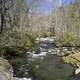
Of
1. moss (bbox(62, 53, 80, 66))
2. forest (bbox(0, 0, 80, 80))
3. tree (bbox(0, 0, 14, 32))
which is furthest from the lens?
tree (bbox(0, 0, 14, 32))

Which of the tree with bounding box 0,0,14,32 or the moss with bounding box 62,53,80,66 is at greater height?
the tree with bounding box 0,0,14,32

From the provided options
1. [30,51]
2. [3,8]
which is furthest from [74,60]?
[3,8]

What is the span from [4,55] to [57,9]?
119 feet

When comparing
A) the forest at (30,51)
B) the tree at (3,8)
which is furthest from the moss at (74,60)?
the tree at (3,8)

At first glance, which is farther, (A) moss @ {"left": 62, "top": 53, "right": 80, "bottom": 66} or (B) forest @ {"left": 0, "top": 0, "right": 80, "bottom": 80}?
(A) moss @ {"left": 62, "top": 53, "right": 80, "bottom": 66}

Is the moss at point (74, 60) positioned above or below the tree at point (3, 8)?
below

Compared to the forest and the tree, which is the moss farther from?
the tree

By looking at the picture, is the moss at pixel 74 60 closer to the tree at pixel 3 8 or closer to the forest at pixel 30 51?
the forest at pixel 30 51

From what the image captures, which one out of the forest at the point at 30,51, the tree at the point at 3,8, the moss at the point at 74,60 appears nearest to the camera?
the forest at the point at 30,51

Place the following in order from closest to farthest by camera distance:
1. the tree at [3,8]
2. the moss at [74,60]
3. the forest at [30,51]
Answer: the forest at [30,51], the moss at [74,60], the tree at [3,8]

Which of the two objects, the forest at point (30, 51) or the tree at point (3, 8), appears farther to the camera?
the tree at point (3, 8)

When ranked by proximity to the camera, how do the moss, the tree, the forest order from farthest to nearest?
1. the tree
2. the moss
3. the forest

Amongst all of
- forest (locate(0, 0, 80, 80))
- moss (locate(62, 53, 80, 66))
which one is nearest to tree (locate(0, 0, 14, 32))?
forest (locate(0, 0, 80, 80))

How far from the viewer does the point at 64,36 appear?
36.1 meters
